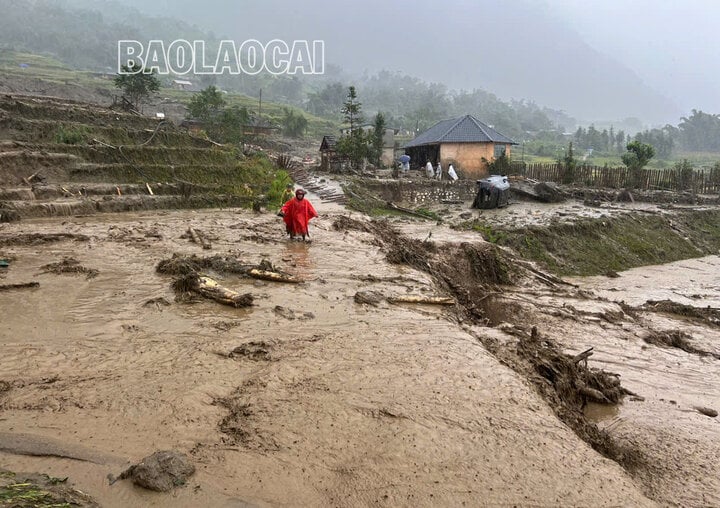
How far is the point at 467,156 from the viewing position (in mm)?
29312

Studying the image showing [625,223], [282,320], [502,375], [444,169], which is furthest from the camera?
[444,169]

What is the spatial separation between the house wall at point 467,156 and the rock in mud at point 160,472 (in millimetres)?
27758

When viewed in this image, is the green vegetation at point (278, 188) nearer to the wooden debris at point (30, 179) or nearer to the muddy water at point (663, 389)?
the wooden debris at point (30, 179)

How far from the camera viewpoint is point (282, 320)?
5.75 m

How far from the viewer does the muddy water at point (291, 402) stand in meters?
3.00

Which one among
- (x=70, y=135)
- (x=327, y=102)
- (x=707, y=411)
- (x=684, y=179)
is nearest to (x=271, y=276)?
(x=707, y=411)

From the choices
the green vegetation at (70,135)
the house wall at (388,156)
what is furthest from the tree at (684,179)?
the green vegetation at (70,135)

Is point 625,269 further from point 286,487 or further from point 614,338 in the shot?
point 286,487

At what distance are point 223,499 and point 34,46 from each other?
11001 cm

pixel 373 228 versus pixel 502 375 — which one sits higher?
pixel 373 228

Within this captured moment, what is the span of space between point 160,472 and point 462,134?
29018 mm

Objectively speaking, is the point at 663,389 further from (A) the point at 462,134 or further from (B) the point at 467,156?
(A) the point at 462,134

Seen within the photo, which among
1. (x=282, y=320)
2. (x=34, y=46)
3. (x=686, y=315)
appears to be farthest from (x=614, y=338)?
(x=34, y=46)

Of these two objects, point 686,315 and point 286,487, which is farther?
point 686,315
